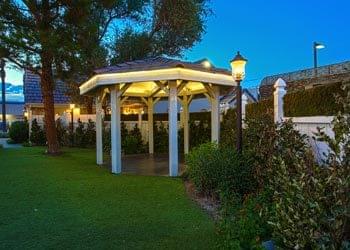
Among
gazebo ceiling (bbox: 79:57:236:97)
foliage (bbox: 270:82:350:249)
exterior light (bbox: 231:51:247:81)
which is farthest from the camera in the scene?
gazebo ceiling (bbox: 79:57:236:97)

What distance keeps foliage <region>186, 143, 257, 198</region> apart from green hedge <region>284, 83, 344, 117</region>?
134cm

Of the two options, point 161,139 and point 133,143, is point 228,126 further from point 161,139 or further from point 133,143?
point 133,143

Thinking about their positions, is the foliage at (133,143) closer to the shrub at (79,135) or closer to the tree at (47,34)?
the tree at (47,34)

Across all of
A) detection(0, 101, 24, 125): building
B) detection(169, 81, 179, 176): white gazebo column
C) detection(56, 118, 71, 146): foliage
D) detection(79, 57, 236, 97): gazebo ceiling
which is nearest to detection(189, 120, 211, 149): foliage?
detection(79, 57, 236, 97): gazebo ceiling

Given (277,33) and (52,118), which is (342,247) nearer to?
(52,118)

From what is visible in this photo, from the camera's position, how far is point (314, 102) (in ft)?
23.4

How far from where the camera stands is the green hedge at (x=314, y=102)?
21.2ft

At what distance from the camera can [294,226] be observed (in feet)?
11.4

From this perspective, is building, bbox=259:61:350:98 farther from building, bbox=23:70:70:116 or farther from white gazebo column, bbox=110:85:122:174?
building, bbox=23:70:70:116

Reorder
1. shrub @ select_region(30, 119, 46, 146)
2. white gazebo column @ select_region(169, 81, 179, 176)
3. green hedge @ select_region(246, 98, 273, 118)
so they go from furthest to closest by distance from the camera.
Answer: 1. shrub @ select_region(30, 119, 46, 146)
2. white gazebo column @ select_region(169, 81, 179, 176)
3. green hedge @ select_region(246, 98, 273, 118)

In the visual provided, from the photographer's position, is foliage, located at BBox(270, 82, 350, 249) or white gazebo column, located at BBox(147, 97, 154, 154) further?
white gazebo column, located at BBox(147, 97, 154, 154)

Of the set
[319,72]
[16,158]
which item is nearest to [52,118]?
[16,158]

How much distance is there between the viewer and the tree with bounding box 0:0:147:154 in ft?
Answer: 50.6

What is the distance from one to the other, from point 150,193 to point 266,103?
3804 mm
